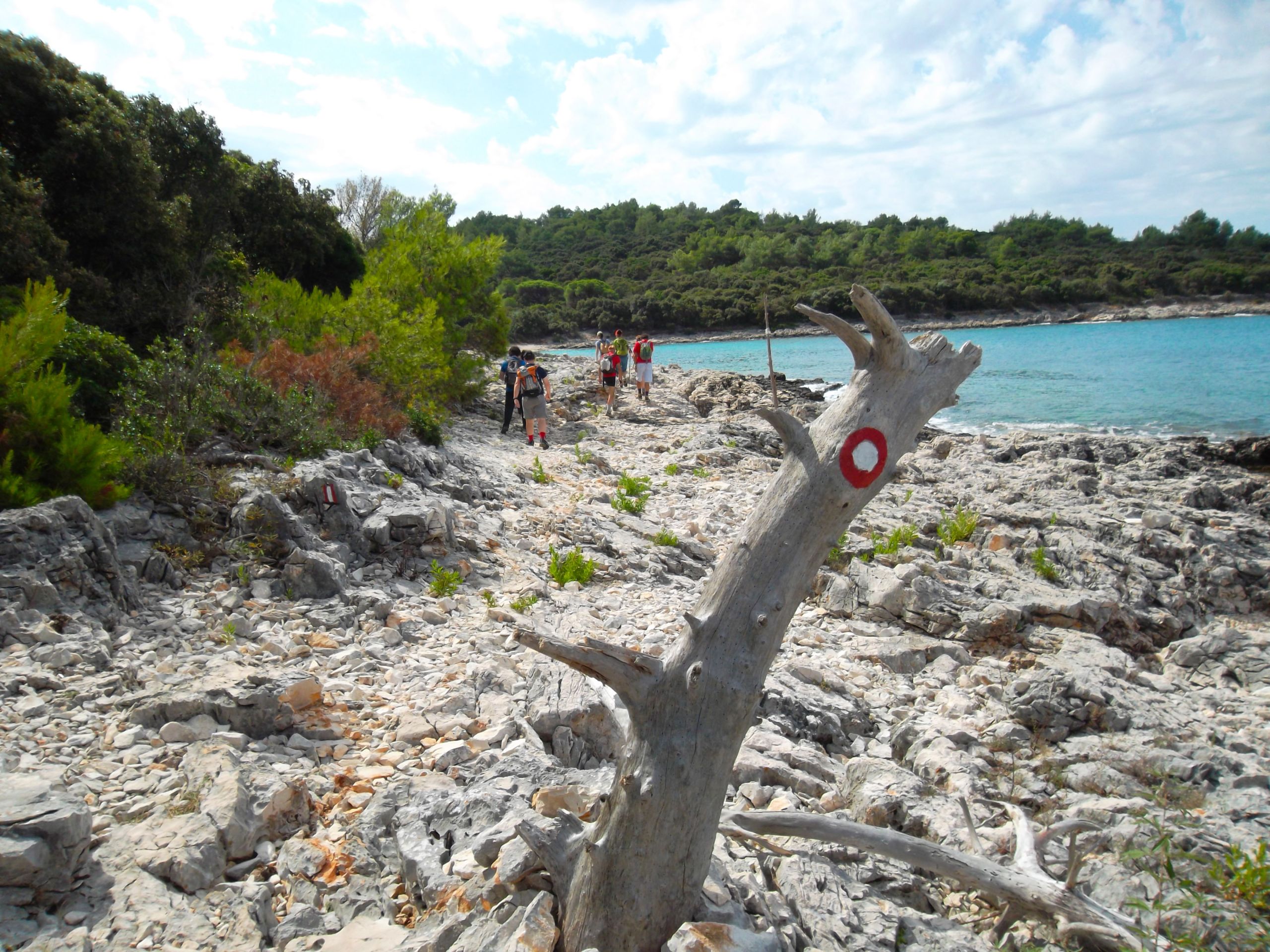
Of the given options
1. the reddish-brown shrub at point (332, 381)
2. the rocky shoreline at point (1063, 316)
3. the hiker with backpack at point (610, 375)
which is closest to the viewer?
the reddish-brown shrub at point (332, 381)

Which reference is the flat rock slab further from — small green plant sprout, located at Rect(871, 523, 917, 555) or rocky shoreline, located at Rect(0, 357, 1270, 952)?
small green plant sprout, located at Rect(871, 523, 917, 555)

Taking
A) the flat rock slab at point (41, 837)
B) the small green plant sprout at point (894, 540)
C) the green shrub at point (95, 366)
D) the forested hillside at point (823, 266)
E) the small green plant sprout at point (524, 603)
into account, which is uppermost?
the forested hillside at point (823, 266)

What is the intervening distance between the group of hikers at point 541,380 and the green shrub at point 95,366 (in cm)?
748

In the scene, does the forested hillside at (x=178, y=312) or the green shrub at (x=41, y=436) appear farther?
the forested hillside at (x=178, y=312)

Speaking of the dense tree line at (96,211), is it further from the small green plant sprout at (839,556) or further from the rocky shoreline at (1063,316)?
the rocky shoreline at (1063,316)

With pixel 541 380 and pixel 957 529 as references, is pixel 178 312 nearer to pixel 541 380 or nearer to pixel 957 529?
pixel 541 380

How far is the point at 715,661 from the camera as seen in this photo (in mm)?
2564

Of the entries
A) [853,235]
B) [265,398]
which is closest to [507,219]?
[853,235]

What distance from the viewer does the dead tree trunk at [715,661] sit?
255 centimetres

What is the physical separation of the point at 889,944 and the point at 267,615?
4869mm

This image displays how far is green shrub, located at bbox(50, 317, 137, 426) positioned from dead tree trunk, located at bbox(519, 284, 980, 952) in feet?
22.0

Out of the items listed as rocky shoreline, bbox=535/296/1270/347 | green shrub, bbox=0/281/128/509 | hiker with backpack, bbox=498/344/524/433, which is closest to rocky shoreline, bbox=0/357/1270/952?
green shrub, bbox=0/281/128/509

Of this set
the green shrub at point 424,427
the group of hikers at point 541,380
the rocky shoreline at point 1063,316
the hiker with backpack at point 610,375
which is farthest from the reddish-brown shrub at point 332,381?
the rocky shoreline at point 1063,316

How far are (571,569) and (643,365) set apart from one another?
14.3m
